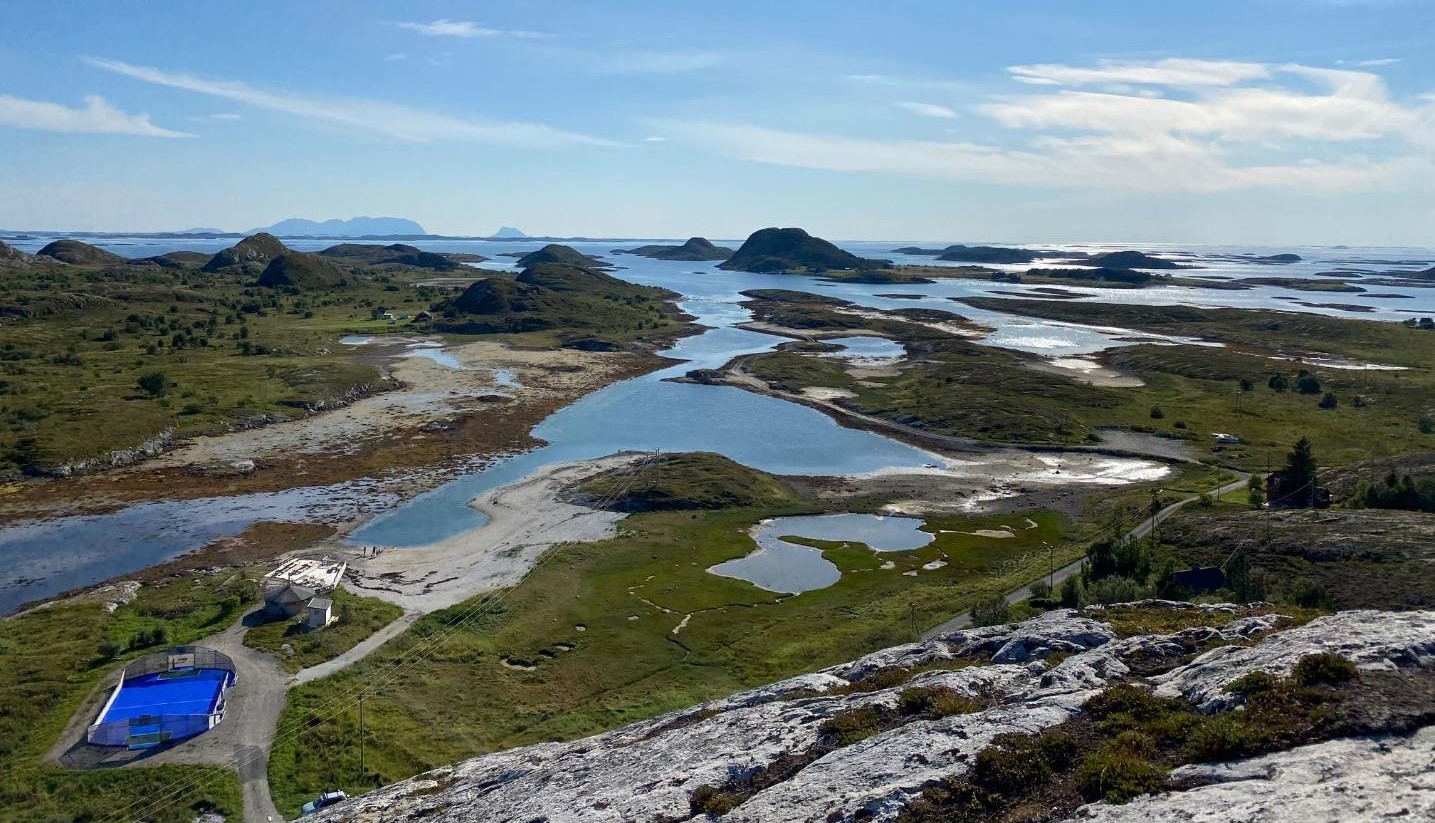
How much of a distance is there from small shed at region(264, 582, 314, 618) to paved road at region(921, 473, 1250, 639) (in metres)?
40.9

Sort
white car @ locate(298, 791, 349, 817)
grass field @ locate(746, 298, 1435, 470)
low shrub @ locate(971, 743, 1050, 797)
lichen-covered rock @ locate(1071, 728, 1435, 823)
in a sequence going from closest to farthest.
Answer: lichen-covered rock @ locate(1071, 728, 1435, 823) < low shrub @ locate(971, 743, 1050, 797) < white car @ locate(298, 791, 349, 817) < grass field @ locate(746, 298, 1435, 470)

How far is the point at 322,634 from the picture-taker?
51.8 m

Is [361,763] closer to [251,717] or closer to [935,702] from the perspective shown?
[251,717]

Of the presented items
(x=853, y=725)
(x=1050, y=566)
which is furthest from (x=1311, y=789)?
(x=1050, y=566)

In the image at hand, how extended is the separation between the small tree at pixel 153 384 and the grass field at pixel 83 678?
6677cm

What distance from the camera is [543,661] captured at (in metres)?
52.5

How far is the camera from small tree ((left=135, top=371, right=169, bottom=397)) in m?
116

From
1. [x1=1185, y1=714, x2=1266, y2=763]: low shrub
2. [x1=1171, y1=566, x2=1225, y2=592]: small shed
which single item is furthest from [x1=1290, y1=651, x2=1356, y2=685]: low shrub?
[x1=1171, y1=566, x2=1225, y2=592]: small shed

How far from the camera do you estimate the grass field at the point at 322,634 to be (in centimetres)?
4934

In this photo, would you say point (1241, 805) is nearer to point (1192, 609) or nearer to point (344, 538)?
point (1192, 609)

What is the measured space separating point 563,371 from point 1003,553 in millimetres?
105080

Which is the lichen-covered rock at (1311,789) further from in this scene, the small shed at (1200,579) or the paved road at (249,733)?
the small shed at (1200,579)

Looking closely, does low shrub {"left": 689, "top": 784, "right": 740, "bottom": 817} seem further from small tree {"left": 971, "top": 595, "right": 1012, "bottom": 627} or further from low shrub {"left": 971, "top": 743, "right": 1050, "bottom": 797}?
small tree {"left": 971, "top": 595, "right": 1012, "bottom": 627}

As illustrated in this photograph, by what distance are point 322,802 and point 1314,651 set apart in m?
36.5
